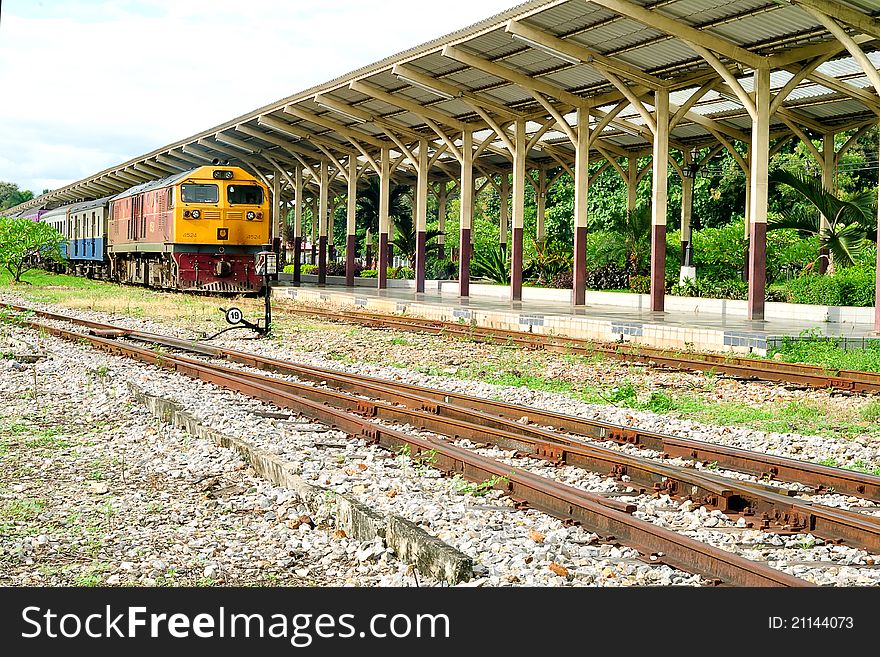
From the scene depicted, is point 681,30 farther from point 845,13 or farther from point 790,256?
point 790,256

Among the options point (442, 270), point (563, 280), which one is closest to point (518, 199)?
point (563, 280)

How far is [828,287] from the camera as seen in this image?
2200 centimetres

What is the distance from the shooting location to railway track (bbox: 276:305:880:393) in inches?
485

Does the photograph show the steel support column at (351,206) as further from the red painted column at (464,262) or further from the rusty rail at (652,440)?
the rusty rail at (652,440)

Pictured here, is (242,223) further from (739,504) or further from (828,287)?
(739,504)

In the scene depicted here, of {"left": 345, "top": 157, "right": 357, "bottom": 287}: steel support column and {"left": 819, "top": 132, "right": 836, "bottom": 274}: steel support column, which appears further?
{"left": 345, "top": 157, "right": 357, "bottom": 287}: steel support column

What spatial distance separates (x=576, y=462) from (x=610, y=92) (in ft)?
58.1

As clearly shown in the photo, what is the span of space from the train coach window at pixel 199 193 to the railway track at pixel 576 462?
53.9 ft

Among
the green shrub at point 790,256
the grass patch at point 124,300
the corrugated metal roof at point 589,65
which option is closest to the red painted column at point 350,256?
the corrugated metal roof at point 589,65

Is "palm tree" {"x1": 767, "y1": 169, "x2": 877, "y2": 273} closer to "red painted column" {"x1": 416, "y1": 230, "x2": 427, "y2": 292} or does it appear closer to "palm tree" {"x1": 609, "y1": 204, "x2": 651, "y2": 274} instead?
"palm tree" {"x1": 609, "y1": 204, "x2": 651, "y2": 274}

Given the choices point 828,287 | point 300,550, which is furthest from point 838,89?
point 300,550

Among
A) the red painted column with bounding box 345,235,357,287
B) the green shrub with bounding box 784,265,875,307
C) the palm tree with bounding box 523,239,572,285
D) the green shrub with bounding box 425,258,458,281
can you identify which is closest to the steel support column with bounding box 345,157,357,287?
the red painted column with bounding box 345,235,357,287

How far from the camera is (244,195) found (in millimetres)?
29297

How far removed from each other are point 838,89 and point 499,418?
571 inches
